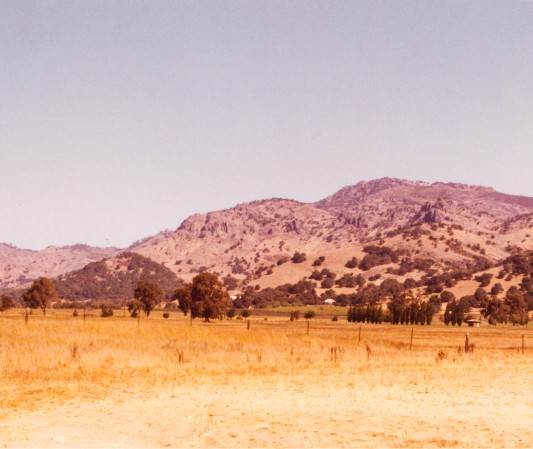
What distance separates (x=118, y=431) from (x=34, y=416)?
3.57 m

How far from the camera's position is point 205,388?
24.8m

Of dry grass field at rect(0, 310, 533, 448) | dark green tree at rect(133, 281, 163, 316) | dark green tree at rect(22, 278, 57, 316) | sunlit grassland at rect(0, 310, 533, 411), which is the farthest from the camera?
dark green tree at rect(22, 278, 57, 316)

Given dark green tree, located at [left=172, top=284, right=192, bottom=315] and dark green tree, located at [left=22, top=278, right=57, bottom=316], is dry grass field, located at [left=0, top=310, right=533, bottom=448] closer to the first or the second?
dark green tree, located at [left=172, top=284, right=192, bottom=315]

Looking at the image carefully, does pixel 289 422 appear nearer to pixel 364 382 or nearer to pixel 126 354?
pixel 364 382

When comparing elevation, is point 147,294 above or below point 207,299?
above

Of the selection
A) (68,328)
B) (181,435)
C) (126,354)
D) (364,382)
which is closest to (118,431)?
(181,435)

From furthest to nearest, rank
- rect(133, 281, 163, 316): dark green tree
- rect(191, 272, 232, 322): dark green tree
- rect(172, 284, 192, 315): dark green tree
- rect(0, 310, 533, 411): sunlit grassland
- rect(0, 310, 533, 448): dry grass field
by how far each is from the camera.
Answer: rect(133, 281, 163, 316): dark green tree
rect(172, 284, 192, 315): dark green tree
rect(191, 272, 232, 322): dark green tree
rect(0, 310, 533, 411): sunlit grassland
rect(0, 310, 533, 448): dry grass field

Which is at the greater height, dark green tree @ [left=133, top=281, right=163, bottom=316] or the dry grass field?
dark green tree @ [left=133, top=281, right=163, bottom=316]

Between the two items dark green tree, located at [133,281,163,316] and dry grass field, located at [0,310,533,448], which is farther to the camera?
dark green tree, located at [133,281,163,316]

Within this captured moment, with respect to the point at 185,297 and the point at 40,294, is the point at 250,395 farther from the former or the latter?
the point at 40,294

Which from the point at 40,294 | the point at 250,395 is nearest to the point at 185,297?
the point at 40,294

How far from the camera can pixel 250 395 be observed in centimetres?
2306

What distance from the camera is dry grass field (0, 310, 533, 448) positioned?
52.6 feet

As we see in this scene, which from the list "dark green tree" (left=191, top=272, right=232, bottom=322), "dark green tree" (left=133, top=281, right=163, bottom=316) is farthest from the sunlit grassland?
"dark green tree" (left=133, top=281, right=163, bottom=316)
